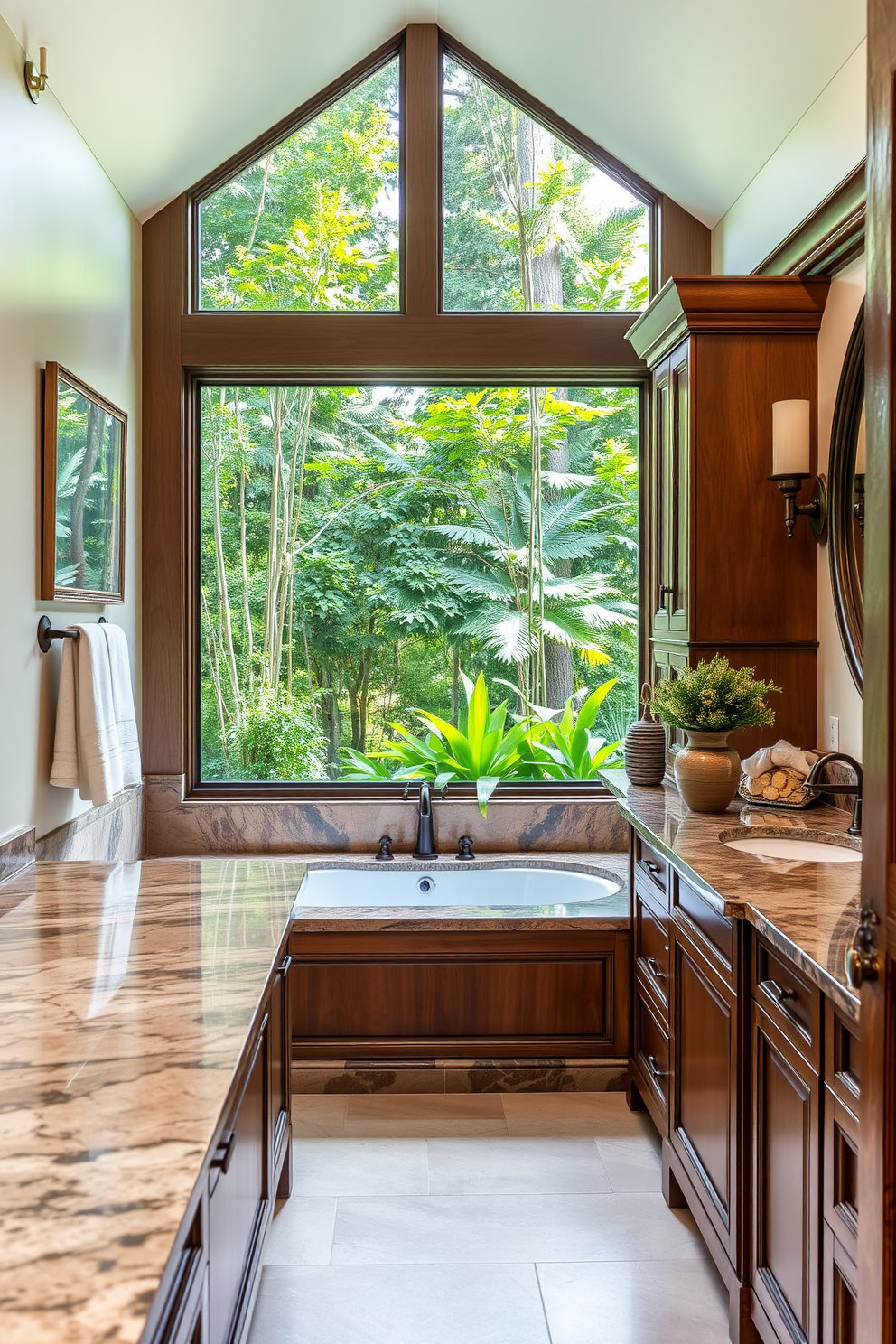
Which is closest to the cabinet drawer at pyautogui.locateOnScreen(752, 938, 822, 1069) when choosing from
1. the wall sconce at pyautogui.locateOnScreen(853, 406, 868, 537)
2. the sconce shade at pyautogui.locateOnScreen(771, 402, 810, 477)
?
the wall sconce at pyautogui.locateOnScreen(853, 406, 868, 537)

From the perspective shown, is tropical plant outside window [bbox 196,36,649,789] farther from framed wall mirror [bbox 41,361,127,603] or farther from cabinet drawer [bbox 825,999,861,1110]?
cabinet drawer [bbox 825,999,861,1110]

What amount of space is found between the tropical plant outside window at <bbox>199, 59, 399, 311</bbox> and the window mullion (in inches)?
2.6

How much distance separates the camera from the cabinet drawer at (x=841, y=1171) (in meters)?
1.44

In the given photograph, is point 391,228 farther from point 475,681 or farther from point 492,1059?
point 492,1059

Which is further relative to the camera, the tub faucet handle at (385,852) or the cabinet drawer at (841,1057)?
the tub faucet handle at (385,852)

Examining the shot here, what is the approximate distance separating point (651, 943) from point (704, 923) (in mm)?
658

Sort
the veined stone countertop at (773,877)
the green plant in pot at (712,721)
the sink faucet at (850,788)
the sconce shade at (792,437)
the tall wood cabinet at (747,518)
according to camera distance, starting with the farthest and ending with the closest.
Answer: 1. the tall wood cabinet at (747,518)
2. the sconce shade at (792,437)
3. the green plant in pot at (712,721)
4. the sink faucet at (850,788)
5. the veined stone countertop at (773,877)

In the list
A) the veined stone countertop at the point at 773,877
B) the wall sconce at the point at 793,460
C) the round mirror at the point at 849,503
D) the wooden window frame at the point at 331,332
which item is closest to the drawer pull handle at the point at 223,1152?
the veined stone countertop at the point at 773,877

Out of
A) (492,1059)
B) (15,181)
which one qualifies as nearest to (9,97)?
(15,181)

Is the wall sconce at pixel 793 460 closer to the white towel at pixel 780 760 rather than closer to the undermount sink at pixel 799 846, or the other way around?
the white towel at pixel 780 760

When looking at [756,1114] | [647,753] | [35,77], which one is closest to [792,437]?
[647,753]

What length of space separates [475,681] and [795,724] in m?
1.40

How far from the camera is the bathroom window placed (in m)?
4.00

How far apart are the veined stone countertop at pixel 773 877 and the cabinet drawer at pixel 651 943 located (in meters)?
0.25
